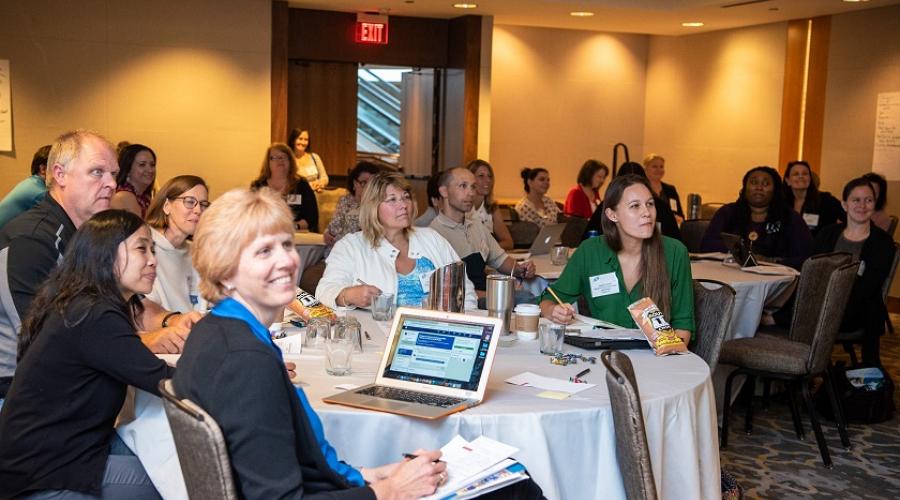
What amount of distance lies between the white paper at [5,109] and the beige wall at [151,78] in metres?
0.05

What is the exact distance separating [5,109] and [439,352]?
331 inches

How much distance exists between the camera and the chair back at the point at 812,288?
5059 millimetres

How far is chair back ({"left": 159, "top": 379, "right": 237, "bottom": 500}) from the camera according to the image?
70.2 inches

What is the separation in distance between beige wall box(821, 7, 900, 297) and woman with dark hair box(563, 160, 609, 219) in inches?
95.1

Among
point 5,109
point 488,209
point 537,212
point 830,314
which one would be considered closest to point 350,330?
point 830,314

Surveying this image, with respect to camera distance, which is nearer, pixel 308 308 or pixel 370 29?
pixel 308 308

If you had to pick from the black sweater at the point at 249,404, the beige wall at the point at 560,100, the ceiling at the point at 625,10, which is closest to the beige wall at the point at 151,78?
the ceiling at the point at 625,10

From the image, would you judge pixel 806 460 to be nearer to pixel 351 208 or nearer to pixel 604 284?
pixel 604 284

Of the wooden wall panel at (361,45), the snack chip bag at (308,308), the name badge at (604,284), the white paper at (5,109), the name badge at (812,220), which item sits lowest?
the snack chip bag at (308,308)

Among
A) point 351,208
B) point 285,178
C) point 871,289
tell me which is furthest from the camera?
point 285,178

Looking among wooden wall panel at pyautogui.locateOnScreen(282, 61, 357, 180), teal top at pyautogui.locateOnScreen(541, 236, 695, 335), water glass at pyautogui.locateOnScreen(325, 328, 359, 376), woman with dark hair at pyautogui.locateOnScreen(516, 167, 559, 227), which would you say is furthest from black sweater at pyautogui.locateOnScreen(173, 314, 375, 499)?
wooden wall panel at pyautogui.locateOnScreen(282, 61, 357, 180)

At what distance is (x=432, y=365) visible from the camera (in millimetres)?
2750

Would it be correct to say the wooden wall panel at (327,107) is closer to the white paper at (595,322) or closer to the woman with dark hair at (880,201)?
the woman with dark hair at (880,201)

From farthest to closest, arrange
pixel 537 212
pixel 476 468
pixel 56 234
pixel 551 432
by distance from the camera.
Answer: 1. pixel 537 212
2. pixel 56 234
3. pixel 551 432
4. pixel 476 468
